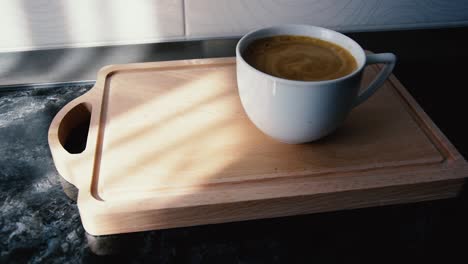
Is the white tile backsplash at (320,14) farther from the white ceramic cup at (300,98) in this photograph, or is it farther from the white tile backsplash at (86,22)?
the white ceramic cup at (300,98)

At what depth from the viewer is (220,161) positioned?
0.53 meters

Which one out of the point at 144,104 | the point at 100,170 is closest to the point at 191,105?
the point at 144,104

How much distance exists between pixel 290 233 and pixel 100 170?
0.24 metres

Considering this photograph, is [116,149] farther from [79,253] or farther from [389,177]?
[389,177]

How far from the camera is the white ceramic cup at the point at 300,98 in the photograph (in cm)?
46

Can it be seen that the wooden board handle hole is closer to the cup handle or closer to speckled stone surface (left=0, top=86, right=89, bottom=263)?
speckled stone surface (left=0, top=86, right=89, bottom=263)

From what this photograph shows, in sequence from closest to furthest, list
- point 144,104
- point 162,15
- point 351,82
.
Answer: point 351,82 < point 144,104 < point 162,15

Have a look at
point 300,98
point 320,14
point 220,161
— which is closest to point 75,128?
point 220,161

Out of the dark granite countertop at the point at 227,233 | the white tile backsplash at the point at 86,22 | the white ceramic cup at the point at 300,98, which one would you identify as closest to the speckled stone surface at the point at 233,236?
the dark granite countertop at the point at 227,233

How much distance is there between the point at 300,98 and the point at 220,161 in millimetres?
130

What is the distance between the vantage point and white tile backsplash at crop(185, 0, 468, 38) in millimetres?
729

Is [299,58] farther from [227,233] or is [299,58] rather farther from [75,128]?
[75,128]

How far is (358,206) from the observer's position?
0.51 meters

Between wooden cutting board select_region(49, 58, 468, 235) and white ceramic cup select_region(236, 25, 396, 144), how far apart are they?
0.04 metres
